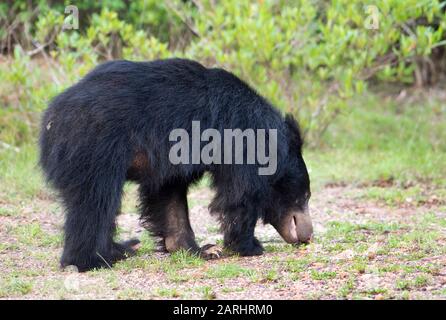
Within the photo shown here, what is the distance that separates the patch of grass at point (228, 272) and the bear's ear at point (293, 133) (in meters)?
1.20

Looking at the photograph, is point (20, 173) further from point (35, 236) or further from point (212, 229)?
point (212, 229)

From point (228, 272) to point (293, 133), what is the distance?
4.51 ft

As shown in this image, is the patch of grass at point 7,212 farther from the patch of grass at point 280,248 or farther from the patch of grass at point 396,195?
the patch of grass at point 396,195

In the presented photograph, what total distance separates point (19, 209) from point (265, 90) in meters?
3.90

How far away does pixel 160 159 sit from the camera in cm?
533

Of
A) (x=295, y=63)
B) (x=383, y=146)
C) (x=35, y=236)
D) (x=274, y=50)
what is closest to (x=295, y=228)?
(x=35, y=236)

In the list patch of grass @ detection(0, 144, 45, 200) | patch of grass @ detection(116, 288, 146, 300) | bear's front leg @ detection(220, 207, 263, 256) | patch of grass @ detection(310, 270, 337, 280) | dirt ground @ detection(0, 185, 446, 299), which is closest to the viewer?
patch of grass @ detection(116, 288, 146, 300)

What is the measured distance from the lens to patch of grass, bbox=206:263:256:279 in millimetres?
4977

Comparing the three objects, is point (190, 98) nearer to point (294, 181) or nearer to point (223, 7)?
point (294, 181)

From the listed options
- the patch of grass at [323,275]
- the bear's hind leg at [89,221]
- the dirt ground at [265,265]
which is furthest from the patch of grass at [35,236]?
the patch of grass at [323,275]

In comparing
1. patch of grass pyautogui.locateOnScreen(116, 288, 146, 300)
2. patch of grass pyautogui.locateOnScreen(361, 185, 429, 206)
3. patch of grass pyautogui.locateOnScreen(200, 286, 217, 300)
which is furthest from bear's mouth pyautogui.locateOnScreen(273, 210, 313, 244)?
patch of grass pyautogui.locateOnScreen(361, 185, 429, 206)

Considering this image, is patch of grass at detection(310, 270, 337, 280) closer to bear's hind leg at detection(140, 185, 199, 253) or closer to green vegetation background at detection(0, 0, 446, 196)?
bear's hind leg at detection(140, 185, 199, 253)
